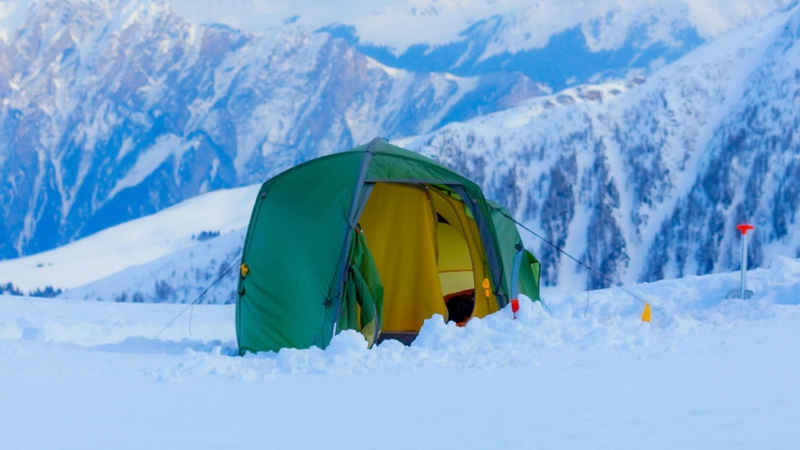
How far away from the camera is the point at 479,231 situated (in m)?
14.5

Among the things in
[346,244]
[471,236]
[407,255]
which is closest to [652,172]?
[471,236]

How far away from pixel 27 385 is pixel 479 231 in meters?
7.27

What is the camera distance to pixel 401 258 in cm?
1473

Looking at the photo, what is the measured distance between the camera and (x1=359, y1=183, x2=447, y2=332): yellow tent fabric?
14664 millimetres

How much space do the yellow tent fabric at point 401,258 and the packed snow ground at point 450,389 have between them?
1781mm

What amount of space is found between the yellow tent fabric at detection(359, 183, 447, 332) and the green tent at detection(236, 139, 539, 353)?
2 cm

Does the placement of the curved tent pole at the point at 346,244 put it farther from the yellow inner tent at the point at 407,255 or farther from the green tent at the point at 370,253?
the yellow inner tent at the point at 407,255

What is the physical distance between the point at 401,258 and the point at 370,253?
162 centimetres

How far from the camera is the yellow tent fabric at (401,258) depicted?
14.7 m

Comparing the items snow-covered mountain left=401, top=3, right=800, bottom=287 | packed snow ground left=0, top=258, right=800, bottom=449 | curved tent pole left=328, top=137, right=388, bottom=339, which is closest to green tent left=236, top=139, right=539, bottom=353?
curved tent pole left=328, top=137, right=388, bottom=339

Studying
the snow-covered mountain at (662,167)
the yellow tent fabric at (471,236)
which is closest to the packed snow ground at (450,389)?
the yellow tent fabric at (471,236)

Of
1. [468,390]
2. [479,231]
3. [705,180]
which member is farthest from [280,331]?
[705,180]

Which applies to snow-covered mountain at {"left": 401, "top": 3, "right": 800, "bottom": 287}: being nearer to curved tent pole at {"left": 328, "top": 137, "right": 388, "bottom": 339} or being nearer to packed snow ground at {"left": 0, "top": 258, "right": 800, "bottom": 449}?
curved tent pole at {"left": 328, "top": 137, "right": 388, "bottom": 339}

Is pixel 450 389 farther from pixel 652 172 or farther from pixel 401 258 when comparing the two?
pixel 652 172
